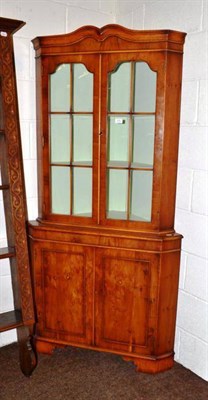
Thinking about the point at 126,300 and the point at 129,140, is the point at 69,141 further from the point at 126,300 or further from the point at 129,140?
the point at 126,300

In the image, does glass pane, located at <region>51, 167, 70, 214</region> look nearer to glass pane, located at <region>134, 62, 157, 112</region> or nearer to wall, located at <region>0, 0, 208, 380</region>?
wall, located at <region>0, 0, 208, 380</region>

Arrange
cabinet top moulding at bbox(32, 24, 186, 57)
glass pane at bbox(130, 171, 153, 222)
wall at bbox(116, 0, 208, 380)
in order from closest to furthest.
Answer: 1. cabinet top moulding at bbox(32, 24, 186, 57)
2. wall at bbox(116, 0, 208, 380)
3. glass pane at bbox(130, 171, 153, 222)

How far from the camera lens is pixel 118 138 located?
7.53ft

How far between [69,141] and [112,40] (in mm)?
604

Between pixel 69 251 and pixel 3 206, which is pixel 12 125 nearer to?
pixel 3 206

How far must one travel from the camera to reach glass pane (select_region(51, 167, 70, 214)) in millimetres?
2355

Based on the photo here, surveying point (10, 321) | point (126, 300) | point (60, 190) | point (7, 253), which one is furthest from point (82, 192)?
point (10, 321)

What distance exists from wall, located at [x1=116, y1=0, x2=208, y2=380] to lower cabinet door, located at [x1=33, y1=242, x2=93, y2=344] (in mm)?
574

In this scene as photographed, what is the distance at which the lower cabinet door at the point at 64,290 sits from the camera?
233 cm

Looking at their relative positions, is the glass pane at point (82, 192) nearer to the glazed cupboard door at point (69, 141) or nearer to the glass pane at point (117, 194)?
A: the glazed cupboard door at point (69, 141)

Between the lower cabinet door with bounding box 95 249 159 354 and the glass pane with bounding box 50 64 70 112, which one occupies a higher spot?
the glass pane with bounding box 50 64 70 112

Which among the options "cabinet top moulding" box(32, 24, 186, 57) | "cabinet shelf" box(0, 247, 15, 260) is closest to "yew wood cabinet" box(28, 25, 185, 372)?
"cabinet top moulding" box(32, 24, 186, 57)

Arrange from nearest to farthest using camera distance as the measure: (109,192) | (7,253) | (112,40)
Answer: (112,40), (7,253), (109,192)

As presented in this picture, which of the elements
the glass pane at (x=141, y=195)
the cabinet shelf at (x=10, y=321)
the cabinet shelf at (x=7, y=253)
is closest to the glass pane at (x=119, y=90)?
the glass pane at (x=141, y=195)
